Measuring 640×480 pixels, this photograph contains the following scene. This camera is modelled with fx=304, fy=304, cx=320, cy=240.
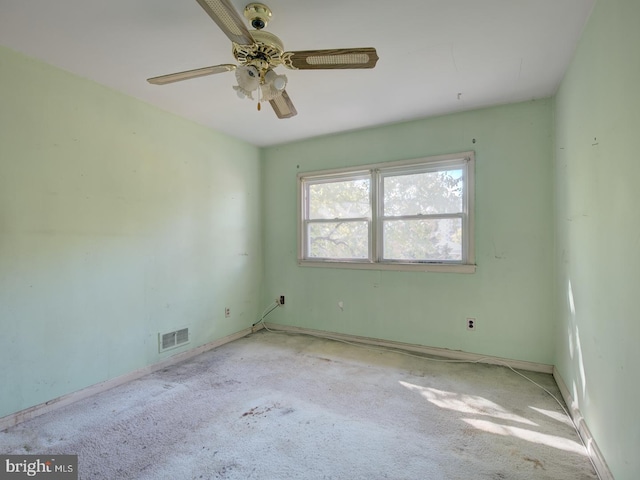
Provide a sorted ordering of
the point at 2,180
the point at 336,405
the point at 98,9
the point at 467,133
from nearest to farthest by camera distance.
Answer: the point at 98,9
the point at 2,180
the point at 336,405
the point at 467,133

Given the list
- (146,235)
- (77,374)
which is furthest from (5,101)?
(77,374)

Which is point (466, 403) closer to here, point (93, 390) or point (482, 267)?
point (482, 267)

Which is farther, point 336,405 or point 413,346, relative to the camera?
point 413,346

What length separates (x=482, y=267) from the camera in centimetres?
299

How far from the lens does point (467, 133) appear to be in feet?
10.0

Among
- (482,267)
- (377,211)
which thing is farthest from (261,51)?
(482,267)

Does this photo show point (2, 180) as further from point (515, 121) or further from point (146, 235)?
point (515, 121)

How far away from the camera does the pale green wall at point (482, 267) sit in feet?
9.11

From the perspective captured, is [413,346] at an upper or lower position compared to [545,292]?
lower

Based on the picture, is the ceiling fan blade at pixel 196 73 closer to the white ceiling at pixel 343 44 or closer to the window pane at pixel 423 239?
the white ceiling at pixel 343 44

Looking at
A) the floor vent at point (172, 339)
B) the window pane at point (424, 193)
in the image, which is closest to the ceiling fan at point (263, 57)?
the window pane at point (424, 193)

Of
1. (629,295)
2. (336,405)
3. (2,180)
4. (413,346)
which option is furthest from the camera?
(413,346)

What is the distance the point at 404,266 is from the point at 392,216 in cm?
58

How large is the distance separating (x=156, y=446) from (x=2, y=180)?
1.96m
